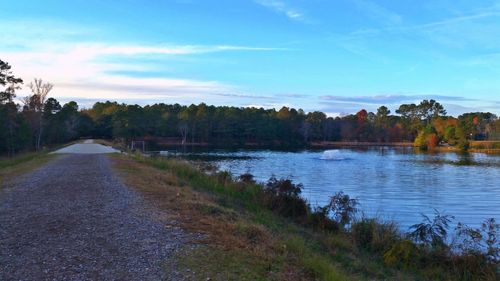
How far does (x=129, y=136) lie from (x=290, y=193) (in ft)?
327

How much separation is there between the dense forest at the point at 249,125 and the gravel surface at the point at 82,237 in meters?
62.0

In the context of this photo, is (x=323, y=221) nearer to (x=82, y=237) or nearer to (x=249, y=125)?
(x=82, y=237)

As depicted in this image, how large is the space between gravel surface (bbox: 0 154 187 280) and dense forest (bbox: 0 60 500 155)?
61969 mm

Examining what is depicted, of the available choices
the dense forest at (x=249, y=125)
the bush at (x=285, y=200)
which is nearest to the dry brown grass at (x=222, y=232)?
the bush at (x=285, y=200)

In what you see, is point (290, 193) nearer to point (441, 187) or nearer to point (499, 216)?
point (499, 216)

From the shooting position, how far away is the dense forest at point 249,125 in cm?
10919

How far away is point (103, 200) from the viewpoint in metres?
12.5

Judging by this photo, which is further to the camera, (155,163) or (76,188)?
(155,163)

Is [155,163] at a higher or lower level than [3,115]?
lower

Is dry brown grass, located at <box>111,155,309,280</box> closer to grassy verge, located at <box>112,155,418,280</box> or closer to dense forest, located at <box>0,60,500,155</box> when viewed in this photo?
grassy verge, located at <box>112,155,418,280</box>

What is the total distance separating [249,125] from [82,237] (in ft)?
414

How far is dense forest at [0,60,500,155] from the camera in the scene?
10919cm

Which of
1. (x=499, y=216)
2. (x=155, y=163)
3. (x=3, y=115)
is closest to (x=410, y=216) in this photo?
(x=499, y=216)

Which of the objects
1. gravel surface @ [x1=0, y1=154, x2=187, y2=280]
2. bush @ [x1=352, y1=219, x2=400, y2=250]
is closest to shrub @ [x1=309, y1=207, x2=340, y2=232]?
bush @ [x1=352, y1=219, x2=400, y2=250]
